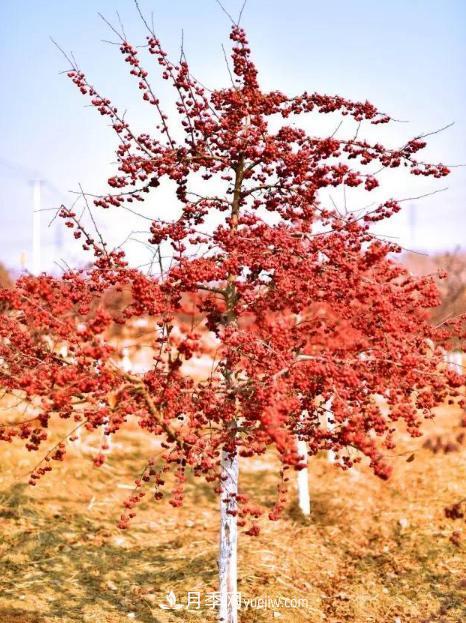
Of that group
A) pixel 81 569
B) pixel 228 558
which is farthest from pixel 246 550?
pixel 228 558

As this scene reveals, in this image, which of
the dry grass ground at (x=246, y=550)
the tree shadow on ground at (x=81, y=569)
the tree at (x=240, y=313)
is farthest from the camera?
the dry grass ground at (x=246, y=550)

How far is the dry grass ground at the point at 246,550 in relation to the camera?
33.3ft

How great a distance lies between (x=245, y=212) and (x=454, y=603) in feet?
25.6

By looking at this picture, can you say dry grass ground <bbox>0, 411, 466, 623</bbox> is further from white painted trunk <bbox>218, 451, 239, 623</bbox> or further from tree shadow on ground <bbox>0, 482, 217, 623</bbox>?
white painted trunk <bbox>218, 451, 239, 623</bbox>

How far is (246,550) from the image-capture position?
12.1 metres

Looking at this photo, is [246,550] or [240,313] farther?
[246,550]

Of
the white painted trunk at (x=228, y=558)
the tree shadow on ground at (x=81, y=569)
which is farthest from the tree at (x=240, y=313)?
the tree shadow on ground at (x=81, y=569)

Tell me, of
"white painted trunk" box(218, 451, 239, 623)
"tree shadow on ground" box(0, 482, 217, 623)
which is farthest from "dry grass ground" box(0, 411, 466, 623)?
"white painted trunk" box(218, 451, 239, 623)

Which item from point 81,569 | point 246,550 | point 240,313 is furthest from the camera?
point 246,550

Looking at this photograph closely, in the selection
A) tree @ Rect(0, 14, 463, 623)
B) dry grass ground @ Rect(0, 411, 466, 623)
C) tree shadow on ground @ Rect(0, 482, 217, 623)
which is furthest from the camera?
dry grass ground @ Rect(0, 411, 466, 623)

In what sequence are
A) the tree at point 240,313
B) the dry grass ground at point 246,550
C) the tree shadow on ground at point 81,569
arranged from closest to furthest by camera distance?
the tree at point 240,313, the tree shadow on ground at point 81,569, the dry grass ground at point 246,550

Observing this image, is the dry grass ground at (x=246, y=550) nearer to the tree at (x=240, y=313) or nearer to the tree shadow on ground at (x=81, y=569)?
the tree shadow on ground at (x=81, y=569)

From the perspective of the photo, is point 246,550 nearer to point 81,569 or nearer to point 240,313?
point 81,569

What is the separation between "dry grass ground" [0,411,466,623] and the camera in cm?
1016
